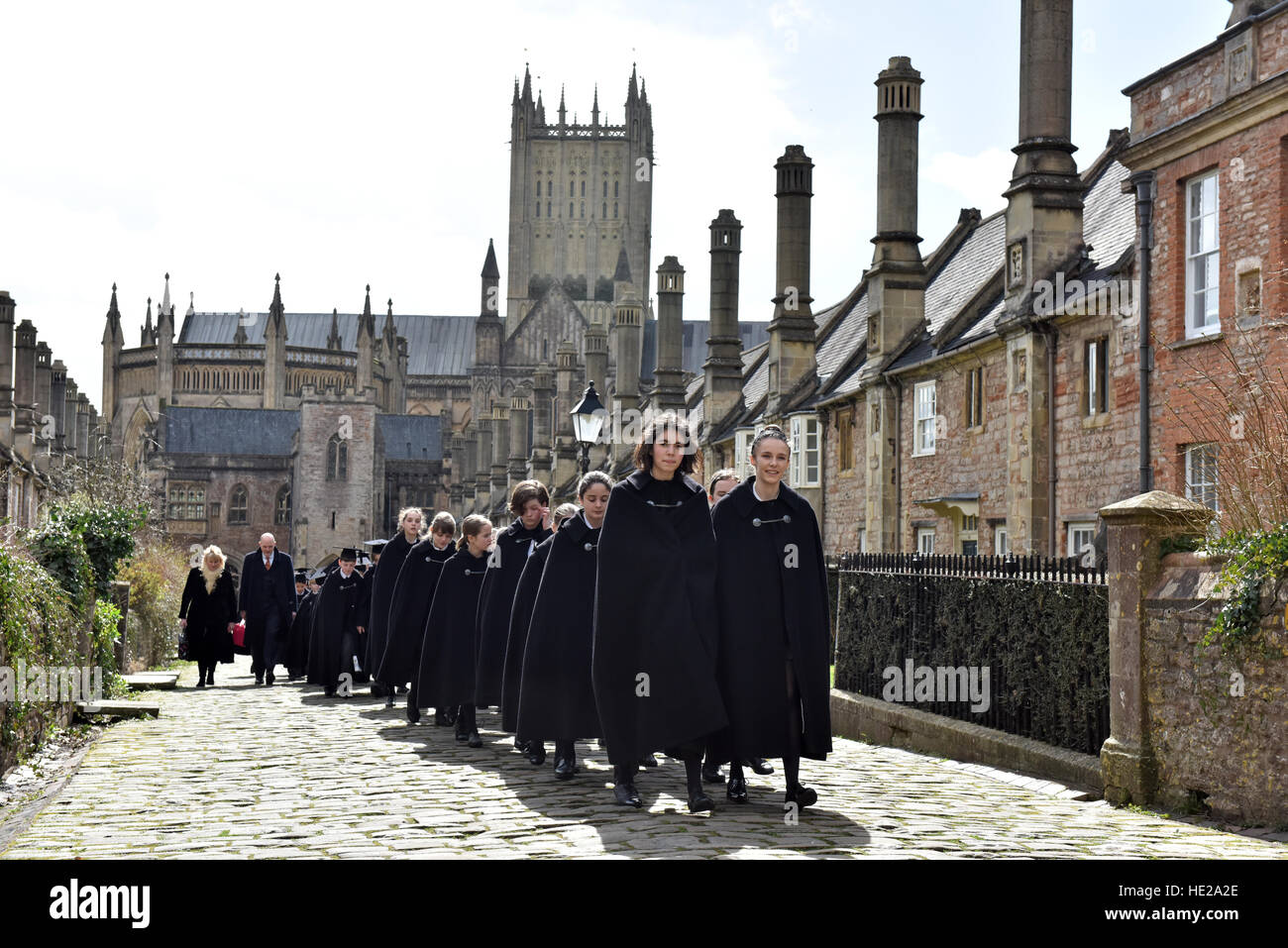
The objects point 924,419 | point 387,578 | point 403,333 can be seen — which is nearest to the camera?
point 387,578

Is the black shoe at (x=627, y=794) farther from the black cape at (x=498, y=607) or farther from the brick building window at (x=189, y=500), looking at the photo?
the brick building window at (x=189, y=500)

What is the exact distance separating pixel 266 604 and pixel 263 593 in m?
0.23

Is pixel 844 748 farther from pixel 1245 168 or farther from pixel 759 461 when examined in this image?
pixel 1245 168

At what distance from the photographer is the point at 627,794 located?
8.06 m

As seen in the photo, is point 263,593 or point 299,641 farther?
point 299,641

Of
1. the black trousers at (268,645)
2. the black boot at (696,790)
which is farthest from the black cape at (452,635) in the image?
the black trousers at (268,645)

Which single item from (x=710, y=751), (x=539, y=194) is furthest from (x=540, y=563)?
(x=539, y=194)

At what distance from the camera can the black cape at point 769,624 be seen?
26.2 feet

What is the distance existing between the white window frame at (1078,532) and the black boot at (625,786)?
13.1m

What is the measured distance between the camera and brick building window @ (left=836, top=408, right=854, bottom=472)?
95.5ft

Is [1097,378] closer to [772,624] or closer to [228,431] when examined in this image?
[772,624]

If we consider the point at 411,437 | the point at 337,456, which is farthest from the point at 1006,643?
the point at 411,437

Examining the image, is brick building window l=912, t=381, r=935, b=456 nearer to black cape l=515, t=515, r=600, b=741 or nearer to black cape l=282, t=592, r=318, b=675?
black cape l=282, t=592, r=318, b=675

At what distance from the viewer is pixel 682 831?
23.1ft
